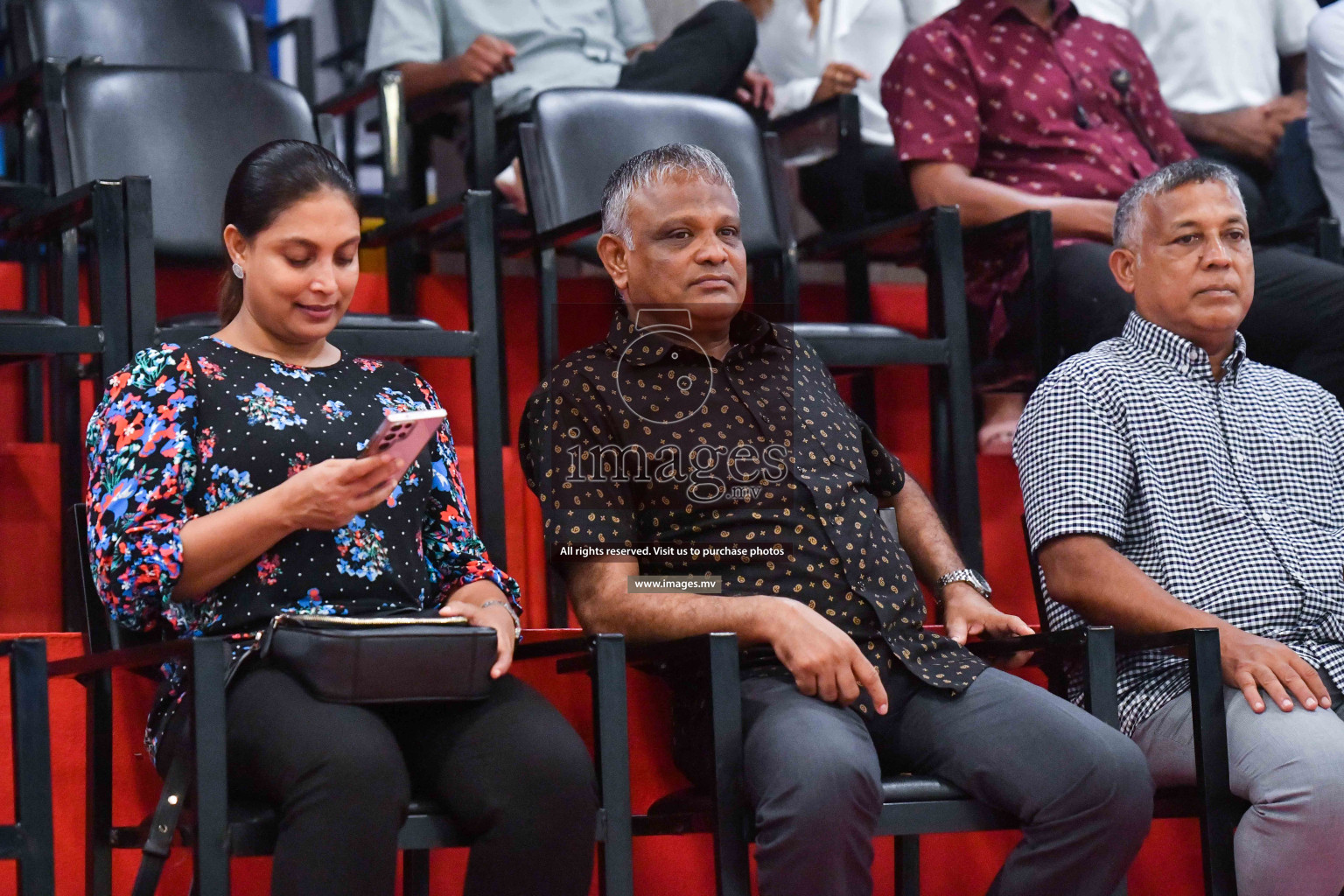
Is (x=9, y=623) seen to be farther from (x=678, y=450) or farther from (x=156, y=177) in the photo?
(x=678, y=450)

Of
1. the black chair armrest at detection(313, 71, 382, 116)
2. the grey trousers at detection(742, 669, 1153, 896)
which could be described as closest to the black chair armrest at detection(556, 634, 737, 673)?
the grey trousers at detection(742, 669, 1153, 896)

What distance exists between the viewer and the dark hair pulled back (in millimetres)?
1783

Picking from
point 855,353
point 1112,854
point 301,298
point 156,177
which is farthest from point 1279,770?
point 156,177

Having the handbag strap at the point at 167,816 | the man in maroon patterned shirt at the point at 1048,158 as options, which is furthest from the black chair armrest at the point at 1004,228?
the handbag strap at the point at 167,816

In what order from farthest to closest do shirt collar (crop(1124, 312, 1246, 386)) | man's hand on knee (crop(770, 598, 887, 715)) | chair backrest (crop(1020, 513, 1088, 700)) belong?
shirt collar (crop(1124, 312, 1246, 386)) → chair backrest (crop(1020, 513, 1088, 700)) → man's hand on knee (crop(770, 598, 887, 715))

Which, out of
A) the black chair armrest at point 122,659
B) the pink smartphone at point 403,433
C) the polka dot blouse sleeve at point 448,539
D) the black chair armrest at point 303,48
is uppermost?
the black chair armrest at point 303,48

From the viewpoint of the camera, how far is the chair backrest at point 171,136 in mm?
2438

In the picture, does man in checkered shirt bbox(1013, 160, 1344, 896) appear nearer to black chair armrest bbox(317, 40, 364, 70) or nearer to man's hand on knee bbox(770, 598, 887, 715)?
man's hand on knee bbox(770, 598, 887, 715)

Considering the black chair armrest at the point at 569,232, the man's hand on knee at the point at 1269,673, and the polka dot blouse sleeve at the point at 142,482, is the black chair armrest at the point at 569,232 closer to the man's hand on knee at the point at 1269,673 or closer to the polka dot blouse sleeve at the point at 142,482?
the polka dot blouse sleeve at the point at 142,482

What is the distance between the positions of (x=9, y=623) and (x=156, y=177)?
76cm

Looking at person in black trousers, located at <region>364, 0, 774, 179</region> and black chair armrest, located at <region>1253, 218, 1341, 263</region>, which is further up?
person in black trousers, located at <region>364, 0, 774, 179</region>

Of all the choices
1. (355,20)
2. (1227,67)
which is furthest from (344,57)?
(1227,67)

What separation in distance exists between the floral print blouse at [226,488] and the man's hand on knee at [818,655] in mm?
378

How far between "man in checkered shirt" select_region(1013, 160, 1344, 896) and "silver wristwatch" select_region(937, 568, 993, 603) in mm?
129
